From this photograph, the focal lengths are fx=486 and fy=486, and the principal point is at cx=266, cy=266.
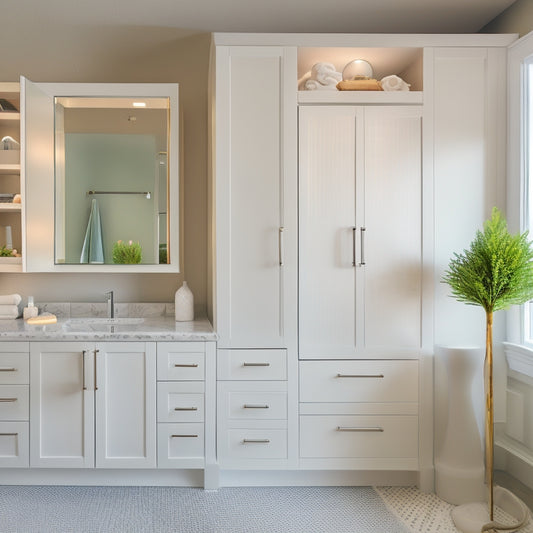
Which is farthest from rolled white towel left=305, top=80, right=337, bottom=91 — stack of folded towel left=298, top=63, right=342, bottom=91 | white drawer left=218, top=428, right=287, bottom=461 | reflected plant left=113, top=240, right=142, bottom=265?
white drawer left=218, top=428, right=287, bottom=461

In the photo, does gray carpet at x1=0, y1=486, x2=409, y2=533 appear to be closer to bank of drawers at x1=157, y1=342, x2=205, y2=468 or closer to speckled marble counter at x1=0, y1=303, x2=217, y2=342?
bank of drawers at x1=157, y1=342, x2=205, y2=468

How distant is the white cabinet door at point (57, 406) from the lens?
2.57 m

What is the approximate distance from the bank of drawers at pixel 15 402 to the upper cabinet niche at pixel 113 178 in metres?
A: 0.58

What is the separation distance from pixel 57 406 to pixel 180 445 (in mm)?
683

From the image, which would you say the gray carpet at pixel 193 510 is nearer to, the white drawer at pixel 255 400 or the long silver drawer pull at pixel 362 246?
the white drawer at pixel 255 400

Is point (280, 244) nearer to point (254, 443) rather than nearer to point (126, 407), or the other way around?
point (254, 443)

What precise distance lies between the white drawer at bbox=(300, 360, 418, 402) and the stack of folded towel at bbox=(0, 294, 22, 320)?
5.97 ft

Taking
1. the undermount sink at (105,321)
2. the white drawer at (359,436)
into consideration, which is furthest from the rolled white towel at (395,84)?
the undermount sink at (105,321)

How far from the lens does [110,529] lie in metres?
2.24

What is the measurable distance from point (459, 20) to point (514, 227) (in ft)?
4.32

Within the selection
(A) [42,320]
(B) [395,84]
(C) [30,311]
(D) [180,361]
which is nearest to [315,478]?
(D) [180,361]

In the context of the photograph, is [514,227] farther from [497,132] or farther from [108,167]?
[108,167]

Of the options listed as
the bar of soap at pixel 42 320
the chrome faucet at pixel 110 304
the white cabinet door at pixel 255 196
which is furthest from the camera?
the chrome faucet at pixel 110 304

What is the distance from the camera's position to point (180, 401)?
2578mm
